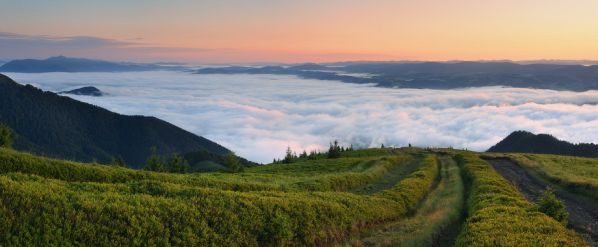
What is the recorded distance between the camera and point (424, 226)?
86.6 ft

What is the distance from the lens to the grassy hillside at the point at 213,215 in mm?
14680

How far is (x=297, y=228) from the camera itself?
2153 centimetres

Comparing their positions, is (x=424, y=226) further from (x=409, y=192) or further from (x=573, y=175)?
(x=573, y=175)

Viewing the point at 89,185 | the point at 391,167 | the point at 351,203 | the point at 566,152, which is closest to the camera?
the point at 89,185

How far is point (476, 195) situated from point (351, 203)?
1451 centimetres

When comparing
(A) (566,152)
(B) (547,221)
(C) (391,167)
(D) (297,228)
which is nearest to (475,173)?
(C) (391,167)

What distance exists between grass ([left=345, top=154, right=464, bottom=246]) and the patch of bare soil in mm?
7524

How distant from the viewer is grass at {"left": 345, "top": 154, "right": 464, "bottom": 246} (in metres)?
23.1

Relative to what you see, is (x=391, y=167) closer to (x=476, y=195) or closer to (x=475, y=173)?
Result: (x=475, y=173)

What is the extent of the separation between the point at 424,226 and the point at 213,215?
45.3 ft

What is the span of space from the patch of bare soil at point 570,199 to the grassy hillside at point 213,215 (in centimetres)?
323

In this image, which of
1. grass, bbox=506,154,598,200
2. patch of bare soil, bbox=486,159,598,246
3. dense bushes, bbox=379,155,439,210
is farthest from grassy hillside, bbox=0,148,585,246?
grass, bbox=506,154,598,200

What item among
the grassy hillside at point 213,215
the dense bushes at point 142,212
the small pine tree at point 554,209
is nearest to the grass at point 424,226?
the grassy hillside at point 213,215

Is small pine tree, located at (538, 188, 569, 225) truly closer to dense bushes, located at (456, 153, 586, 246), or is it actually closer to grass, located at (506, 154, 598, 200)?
dense bushes, located at (456, 153, 586, 246)
